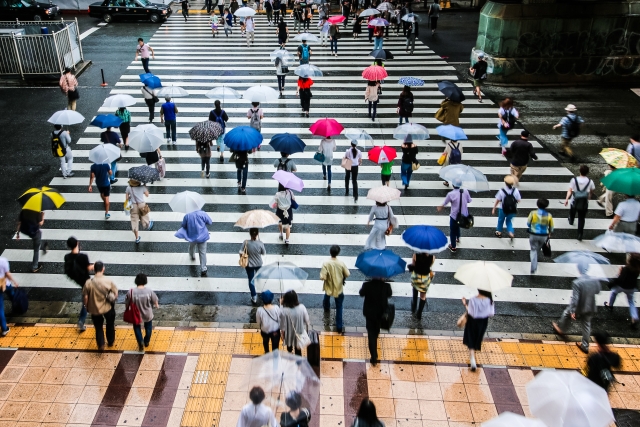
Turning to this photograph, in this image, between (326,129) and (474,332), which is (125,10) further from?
(474,332)

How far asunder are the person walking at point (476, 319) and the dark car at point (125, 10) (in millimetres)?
28445

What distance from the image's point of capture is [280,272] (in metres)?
8.80

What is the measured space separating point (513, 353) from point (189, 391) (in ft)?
17.6

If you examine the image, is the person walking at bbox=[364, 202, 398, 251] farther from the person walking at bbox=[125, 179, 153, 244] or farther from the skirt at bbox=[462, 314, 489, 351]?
the person walking at bbox=[125, 179, 153, 244]

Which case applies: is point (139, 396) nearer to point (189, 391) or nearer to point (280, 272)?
point (189, 391)

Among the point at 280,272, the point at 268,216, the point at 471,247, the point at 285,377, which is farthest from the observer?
the point at 471,247

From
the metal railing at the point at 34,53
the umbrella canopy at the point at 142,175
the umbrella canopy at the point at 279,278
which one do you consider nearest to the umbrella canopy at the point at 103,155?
the umbrella canopy at the point at 142,175

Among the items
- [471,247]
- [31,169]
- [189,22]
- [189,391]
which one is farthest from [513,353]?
[189,22]

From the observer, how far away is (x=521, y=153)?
14.0m

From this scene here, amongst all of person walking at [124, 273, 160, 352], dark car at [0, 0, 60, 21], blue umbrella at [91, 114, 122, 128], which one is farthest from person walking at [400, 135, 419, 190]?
dark car at [0, 0, 60, 21]

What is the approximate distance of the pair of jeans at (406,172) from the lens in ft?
47.3

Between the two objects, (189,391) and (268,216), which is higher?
(268,216)

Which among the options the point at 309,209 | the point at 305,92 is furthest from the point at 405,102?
the point at 309,209

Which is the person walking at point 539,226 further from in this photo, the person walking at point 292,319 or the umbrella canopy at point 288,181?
the person walking at point 292,319
